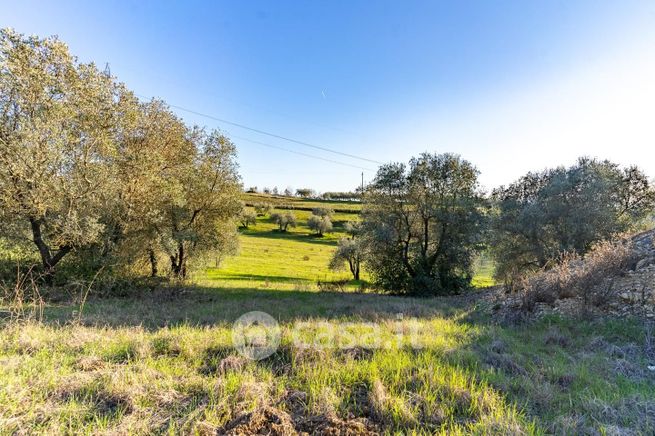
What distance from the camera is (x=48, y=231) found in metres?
12.4

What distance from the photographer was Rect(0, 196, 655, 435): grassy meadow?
306cm

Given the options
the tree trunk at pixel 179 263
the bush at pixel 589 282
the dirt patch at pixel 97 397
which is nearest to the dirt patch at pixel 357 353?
the dirt patch at pixel 97 397

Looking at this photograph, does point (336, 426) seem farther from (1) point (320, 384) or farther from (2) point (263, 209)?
(2) point (263, 209)

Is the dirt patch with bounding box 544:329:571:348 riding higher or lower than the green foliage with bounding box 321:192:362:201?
lower

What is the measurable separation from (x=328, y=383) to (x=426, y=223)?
17.1 meters

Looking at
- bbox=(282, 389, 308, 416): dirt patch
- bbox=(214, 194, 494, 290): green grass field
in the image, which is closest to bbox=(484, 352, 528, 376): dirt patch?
bbox=(282, 389, 308, 416): dirt patch

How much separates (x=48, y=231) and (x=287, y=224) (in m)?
70.6

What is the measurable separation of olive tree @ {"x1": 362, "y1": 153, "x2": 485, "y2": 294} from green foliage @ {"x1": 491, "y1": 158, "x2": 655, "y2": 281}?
2.30m

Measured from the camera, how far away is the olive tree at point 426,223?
19.1 m

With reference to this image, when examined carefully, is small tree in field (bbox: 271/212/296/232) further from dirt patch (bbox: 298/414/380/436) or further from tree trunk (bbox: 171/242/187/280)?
dirt patch (bbox: 298/414/380/436)

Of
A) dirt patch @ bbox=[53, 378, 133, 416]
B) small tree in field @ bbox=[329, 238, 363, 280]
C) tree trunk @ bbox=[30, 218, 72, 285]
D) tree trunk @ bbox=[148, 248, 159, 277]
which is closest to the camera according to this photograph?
dirt patch @ bbox=[53, 378, 133, 416]

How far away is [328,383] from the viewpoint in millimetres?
3916

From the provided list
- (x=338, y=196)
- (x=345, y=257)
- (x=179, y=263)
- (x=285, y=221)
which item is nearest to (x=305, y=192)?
(x=338, y=196)

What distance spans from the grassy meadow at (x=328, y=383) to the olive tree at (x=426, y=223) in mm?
12677
